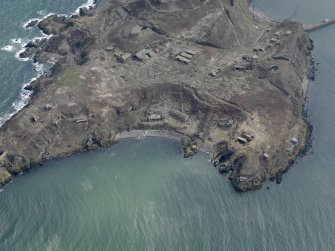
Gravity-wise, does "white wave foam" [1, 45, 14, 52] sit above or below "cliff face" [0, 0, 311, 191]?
above

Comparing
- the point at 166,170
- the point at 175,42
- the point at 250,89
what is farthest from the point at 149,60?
the point at 166,170

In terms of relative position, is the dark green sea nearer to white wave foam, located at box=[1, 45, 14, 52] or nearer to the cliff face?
the cliff face

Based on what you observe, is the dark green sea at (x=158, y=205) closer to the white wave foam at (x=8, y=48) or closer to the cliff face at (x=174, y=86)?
the cliff face at (x=174, y=86)

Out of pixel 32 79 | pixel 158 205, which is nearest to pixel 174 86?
pixel 158 205

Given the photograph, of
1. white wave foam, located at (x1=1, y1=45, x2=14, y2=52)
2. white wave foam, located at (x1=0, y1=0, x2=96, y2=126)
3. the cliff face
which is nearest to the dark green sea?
white wave foam, located at (x1=0, y1=0, x2=96, y2=126)

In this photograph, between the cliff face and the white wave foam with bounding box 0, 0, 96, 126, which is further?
the white wave foam with bounding box 0, 0, 96, 126

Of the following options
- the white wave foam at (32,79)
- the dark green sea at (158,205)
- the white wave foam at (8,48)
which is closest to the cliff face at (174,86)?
the white wave foam at (32,79)

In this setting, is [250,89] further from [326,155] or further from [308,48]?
[308,48]
